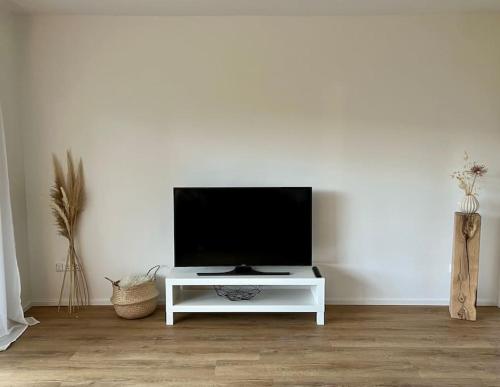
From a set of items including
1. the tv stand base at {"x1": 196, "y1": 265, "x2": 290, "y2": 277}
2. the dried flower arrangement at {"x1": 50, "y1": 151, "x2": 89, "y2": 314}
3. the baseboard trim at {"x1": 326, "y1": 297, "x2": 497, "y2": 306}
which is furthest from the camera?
the baseboard trim at {"x1": 326, "y1": 297, "x2": 497, "y2": 306}

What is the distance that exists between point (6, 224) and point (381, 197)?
302 centimetres

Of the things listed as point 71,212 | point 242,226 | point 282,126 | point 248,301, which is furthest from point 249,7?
point 248,301

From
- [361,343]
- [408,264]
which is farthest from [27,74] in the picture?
[408,264]

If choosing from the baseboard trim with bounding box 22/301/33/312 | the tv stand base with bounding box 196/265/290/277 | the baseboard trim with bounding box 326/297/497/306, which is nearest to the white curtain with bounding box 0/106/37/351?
the baseboard trim with bounding box 22/301/33/312

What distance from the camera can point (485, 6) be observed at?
336cm

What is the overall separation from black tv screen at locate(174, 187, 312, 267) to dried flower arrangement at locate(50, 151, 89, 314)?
90cm

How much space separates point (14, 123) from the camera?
354cm

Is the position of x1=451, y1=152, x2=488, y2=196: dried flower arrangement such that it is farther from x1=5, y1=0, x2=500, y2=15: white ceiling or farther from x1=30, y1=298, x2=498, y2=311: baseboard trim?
x1=5, y1=0, x2=500, y2=15: white ceiling

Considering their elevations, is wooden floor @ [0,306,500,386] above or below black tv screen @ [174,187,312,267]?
below

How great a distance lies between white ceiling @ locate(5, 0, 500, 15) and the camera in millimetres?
3232

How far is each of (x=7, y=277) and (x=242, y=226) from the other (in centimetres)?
Result: 184

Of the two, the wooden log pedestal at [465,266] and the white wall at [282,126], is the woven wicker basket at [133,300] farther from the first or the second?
the wooden log pedestal at [465,266]

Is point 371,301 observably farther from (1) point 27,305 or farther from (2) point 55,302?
(1) point 27,305

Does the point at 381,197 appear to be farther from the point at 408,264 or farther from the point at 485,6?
the point at 485,6
